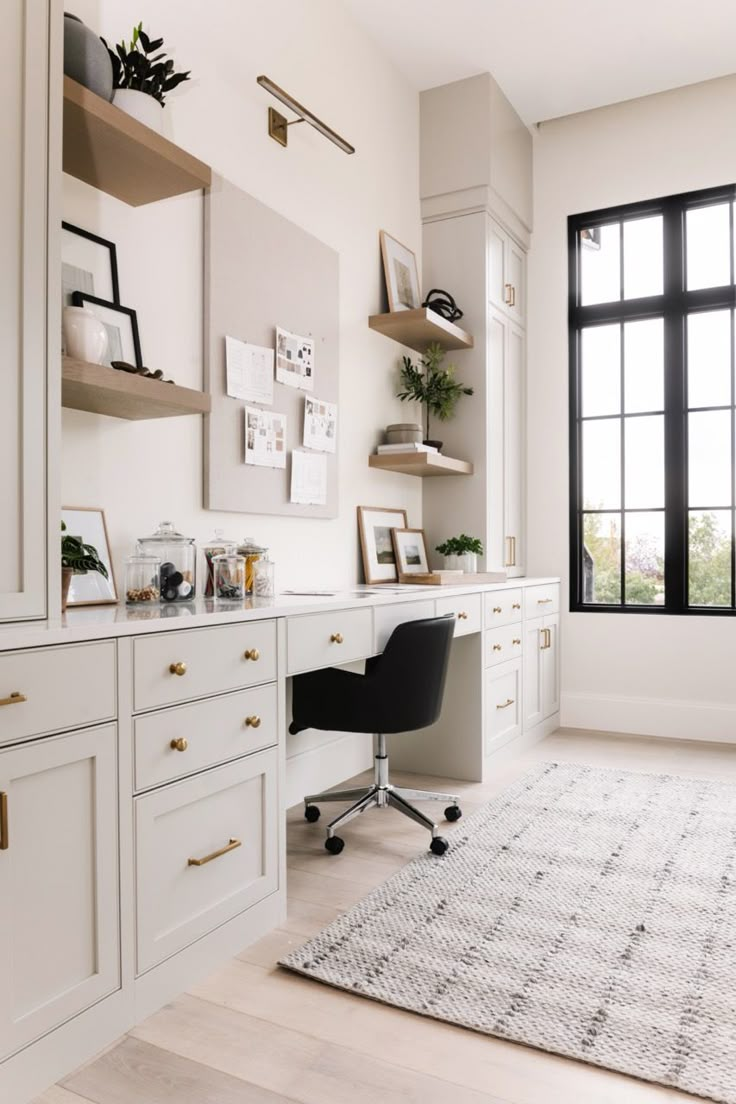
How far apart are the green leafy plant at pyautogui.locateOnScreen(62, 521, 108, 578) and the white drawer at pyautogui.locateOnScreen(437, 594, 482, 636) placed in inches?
56.0

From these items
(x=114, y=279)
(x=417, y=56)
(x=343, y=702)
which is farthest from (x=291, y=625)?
(x=417, y=56)

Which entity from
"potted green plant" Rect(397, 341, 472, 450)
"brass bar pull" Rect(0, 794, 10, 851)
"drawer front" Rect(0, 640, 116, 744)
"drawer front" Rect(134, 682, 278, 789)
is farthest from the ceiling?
"brass bar pull" Rect(0, 794, 10, 851)

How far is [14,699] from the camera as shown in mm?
1420

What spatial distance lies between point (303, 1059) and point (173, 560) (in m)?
1.31

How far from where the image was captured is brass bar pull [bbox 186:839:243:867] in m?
1.85

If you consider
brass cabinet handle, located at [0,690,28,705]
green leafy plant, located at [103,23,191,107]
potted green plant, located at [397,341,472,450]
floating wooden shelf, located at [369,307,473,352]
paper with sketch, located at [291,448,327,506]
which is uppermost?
green leafy plant, located at [103,23,191,107]

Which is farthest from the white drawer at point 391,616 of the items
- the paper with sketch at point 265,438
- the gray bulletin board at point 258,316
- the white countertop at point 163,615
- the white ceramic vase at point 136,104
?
the white ceramic vase at point 136,104

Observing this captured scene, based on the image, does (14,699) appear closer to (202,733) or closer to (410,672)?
(202,733)

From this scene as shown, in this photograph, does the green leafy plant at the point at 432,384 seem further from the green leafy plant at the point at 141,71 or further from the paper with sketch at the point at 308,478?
the green leafy plant at the point at 141,71

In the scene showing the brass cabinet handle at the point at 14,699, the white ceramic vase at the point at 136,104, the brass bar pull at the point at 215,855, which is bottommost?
the brass bar pull at the point at 215,855

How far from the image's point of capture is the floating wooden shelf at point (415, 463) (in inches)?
144

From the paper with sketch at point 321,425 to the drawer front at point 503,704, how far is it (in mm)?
1198

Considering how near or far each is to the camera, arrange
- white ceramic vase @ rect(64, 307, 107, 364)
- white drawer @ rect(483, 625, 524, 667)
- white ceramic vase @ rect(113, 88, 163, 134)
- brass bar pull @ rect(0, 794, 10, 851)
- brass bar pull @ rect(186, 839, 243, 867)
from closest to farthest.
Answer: brass bar pull @ rect(0, 794, 10, 851) → brass bar pull @ rect(186, 839, 243, 867) → white ceramic vase @ rect(64, 307, 107, 364) → white ceramic vase @ rect(113, 88, 163, 134) → white drawer @ rect(483, 625, 524, 667)

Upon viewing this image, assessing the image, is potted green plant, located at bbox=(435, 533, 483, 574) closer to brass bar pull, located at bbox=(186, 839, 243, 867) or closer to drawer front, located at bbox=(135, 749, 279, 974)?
drawer front, located at bbox=(135, 749, 279, 974)
